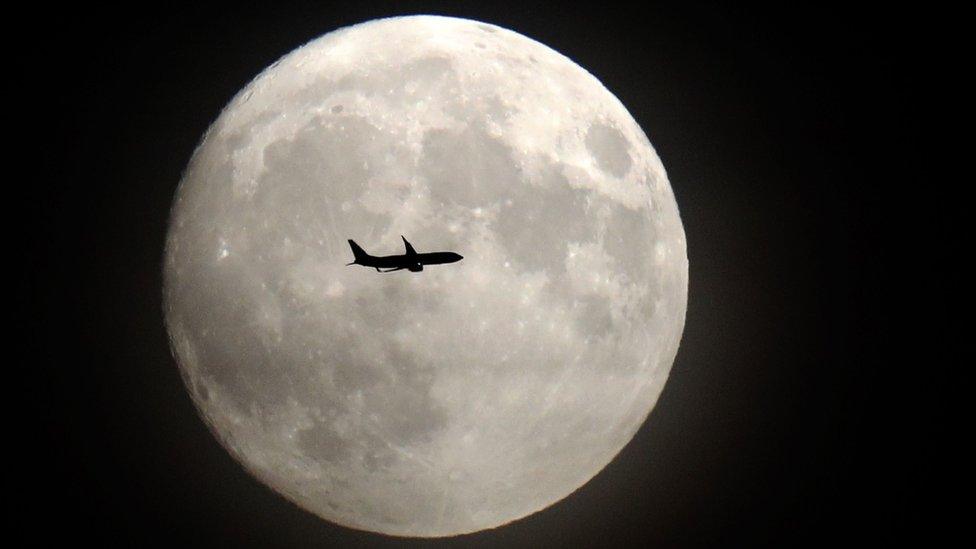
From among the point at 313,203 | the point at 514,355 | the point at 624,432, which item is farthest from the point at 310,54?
the point at 624,432

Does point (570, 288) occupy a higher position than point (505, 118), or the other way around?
point (505, 118)

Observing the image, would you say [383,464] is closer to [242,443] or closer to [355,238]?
[242,443]

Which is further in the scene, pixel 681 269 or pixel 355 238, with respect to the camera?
pixel 681 269

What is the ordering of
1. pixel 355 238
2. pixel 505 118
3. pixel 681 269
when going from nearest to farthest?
1. pixel 355 238
2. pixel 505 118
3. pixel 681 269

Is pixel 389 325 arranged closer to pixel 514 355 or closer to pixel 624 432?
pixel 514 355

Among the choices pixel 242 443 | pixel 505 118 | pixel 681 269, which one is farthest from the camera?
pixel 681 269

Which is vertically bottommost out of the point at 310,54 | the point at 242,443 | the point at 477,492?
the point at 477,492
